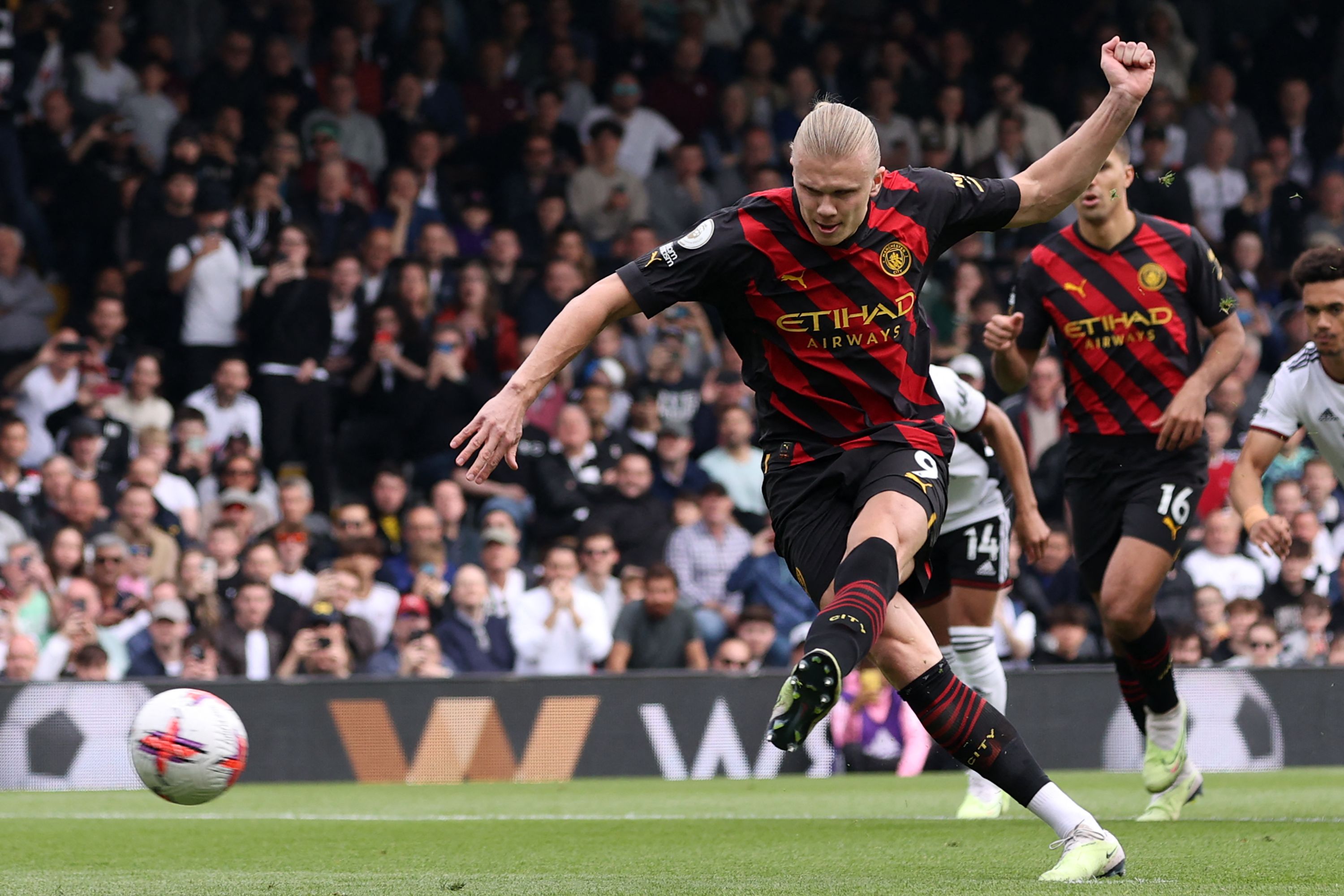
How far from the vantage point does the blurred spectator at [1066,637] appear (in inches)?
485

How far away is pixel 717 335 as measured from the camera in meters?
16.1

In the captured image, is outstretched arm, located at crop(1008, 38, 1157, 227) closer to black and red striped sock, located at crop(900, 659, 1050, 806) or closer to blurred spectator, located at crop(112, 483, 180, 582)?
black and red striped sock, located at crop(900, 659, 1050, 806)

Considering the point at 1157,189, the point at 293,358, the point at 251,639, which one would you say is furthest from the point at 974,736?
the point at 1157,189

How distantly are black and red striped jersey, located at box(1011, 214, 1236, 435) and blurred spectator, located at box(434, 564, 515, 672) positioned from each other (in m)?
5.28

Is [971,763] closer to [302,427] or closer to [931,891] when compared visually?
[931,891]

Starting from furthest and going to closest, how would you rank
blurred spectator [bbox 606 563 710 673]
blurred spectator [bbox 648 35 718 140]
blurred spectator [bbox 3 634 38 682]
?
blurred spectator [bbox 648 35 718 140] → blurred spectator [bbox 606 563 710 673] → blurred spectator [bbox 3 634 38 682]

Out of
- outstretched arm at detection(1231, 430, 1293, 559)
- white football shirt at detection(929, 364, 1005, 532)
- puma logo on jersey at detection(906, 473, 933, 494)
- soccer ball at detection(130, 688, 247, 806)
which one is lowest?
soccer ball at detection(130, 688, 247, 806)

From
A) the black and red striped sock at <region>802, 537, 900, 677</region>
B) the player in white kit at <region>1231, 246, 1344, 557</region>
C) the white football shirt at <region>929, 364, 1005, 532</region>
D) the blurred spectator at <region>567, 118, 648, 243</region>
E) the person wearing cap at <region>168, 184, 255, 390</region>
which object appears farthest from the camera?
the blurred spectator at <region>567, 118, 648, 243</region>

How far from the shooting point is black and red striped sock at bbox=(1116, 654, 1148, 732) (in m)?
7.95

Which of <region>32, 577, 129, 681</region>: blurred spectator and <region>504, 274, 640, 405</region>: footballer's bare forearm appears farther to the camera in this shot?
<region>32, 577, 129, 681</region>: blurred spectator

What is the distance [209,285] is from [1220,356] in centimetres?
892

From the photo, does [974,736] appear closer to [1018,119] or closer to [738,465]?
[738,465]

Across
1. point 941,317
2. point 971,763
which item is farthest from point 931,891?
point 941,317

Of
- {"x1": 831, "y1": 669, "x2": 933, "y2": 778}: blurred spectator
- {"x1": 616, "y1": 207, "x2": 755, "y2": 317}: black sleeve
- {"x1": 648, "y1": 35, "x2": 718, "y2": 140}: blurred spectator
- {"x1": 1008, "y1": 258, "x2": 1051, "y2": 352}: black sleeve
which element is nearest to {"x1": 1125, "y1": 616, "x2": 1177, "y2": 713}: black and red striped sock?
{"x1": 1008, "y1": 258, "x2": 1051, "y2": 352}: black sleeve
